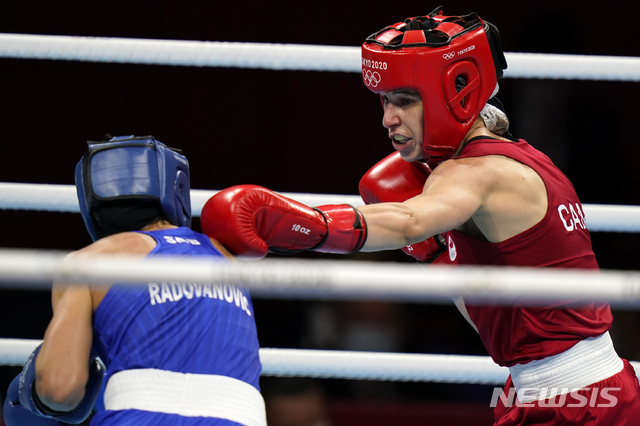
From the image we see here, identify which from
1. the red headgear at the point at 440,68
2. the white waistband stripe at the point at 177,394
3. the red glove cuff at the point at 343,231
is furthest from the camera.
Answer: the red headgear at the point at 440,68

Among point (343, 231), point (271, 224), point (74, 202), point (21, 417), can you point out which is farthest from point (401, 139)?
point (21, 417)

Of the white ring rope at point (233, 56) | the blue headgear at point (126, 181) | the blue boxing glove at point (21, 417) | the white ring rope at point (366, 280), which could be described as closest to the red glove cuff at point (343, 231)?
the blue headgear at point (126, 181)

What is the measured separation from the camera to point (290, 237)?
5.42 ft

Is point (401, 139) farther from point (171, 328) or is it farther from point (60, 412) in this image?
point (60, 412)

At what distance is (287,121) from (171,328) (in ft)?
7.35

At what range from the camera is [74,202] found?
2275mm

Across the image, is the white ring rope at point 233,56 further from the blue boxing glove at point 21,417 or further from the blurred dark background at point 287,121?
the blurred dark background at point 287,121

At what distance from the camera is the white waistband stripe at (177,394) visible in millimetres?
1527

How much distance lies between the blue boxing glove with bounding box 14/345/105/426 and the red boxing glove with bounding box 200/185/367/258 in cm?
44

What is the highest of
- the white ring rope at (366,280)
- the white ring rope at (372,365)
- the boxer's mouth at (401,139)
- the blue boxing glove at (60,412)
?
the white ring rope at (366,280)

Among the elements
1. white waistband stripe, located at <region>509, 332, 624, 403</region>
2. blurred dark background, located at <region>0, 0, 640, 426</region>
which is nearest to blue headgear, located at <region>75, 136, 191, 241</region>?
white waistband stripe, located at <region>509, 332, 624, 403</region>

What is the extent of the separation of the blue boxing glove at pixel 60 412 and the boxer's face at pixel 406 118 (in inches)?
40.1

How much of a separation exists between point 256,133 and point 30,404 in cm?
222

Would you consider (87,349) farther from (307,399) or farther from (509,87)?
(509,87)
